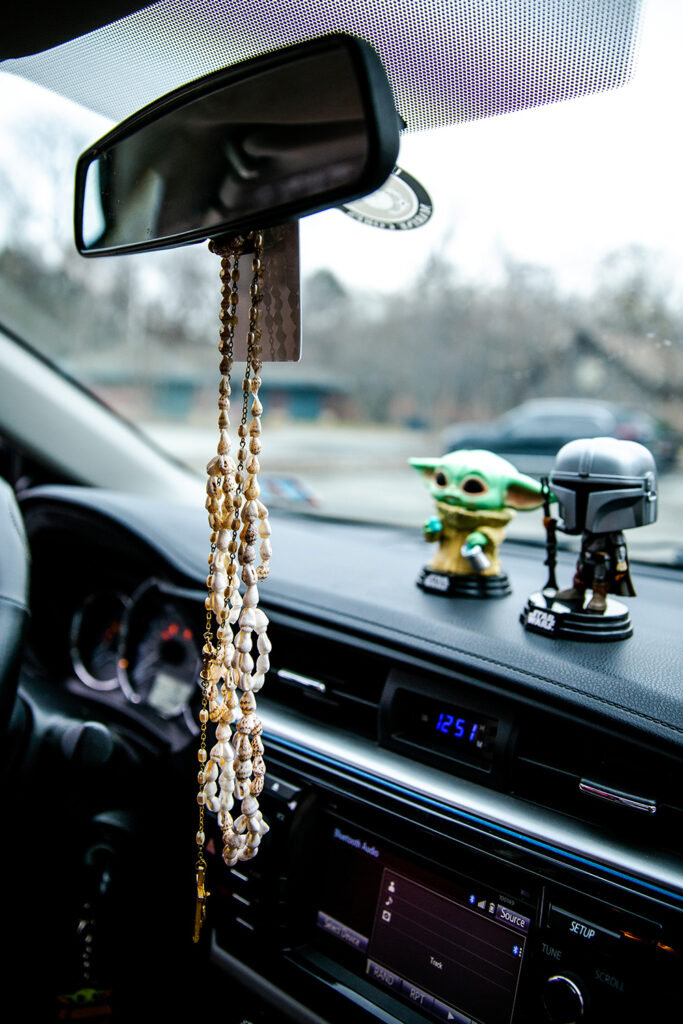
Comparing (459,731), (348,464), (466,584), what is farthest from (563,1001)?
(348,464)

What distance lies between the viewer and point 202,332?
8.96 ft

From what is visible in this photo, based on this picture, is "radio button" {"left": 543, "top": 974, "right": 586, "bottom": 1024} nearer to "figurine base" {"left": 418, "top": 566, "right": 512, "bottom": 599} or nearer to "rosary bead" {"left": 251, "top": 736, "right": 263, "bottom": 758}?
A: "rosary bead" {"left": 251, "top": 736, "right": 263, "bottom": 758}

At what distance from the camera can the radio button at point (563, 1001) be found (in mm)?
1160

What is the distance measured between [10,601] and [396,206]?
3.75 ft

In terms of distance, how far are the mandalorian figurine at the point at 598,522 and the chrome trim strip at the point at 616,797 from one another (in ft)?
1.00

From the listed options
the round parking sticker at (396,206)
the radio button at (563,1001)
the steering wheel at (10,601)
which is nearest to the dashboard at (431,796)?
the radio button at (563,1001)

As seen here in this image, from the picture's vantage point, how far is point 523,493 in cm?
165

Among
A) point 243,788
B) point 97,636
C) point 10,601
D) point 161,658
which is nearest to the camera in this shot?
point 243,788

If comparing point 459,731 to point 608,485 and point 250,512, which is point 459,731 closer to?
point 608,485

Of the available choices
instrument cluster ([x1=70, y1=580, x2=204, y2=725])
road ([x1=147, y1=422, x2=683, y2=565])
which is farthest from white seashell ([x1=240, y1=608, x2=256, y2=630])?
road ([x1=147, y1=422, x2=683, y2=565])

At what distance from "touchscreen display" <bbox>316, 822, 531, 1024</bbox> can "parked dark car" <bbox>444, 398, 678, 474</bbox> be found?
0.95 m

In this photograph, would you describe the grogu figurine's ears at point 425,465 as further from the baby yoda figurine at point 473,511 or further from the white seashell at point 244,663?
the white seashell at point 244,663

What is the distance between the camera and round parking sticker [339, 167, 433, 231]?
1396 mm

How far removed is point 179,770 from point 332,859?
1.79 ft
